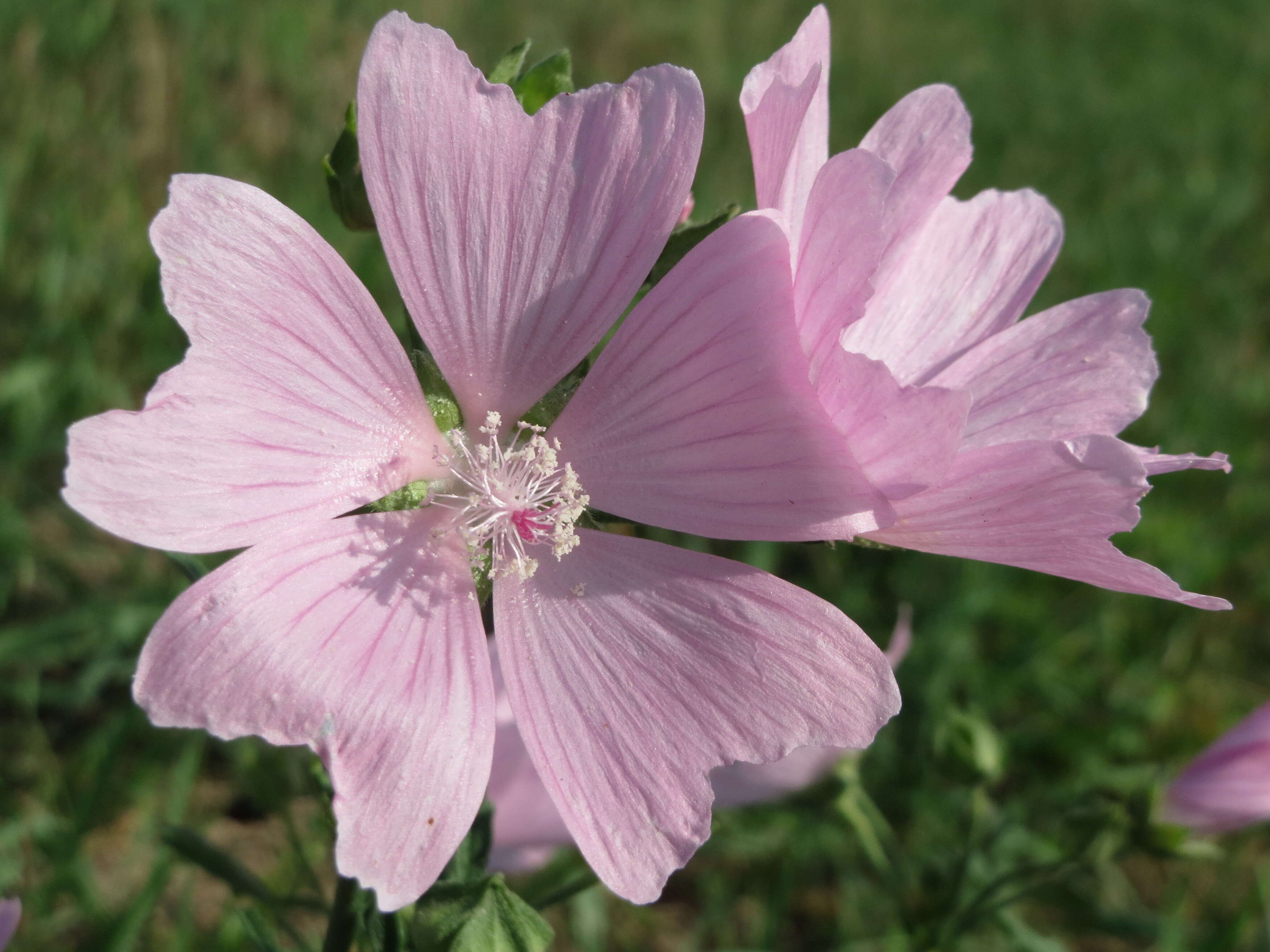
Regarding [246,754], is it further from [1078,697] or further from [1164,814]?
[1078,697]

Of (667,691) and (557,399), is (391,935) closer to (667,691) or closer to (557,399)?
(667,691)

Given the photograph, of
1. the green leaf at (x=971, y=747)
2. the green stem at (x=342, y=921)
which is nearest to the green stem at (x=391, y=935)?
the green stem at (x=342, y=921)

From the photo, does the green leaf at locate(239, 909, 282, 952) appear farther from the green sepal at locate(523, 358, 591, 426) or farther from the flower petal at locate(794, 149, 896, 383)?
the flower petal at locate(794, 149, 896, 383)

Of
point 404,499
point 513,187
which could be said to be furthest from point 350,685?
point 513,187

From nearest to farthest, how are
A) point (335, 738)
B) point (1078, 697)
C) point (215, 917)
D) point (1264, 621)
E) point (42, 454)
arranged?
point (335, 738) → point (215, 917) → point (42, 454) → point (1078, 697) → point (1264, 621)

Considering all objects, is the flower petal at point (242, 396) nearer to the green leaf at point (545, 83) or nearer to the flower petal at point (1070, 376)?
the green leaf at point (545, 83)

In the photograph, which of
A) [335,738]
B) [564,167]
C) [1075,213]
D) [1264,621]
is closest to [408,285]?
[564,167]
